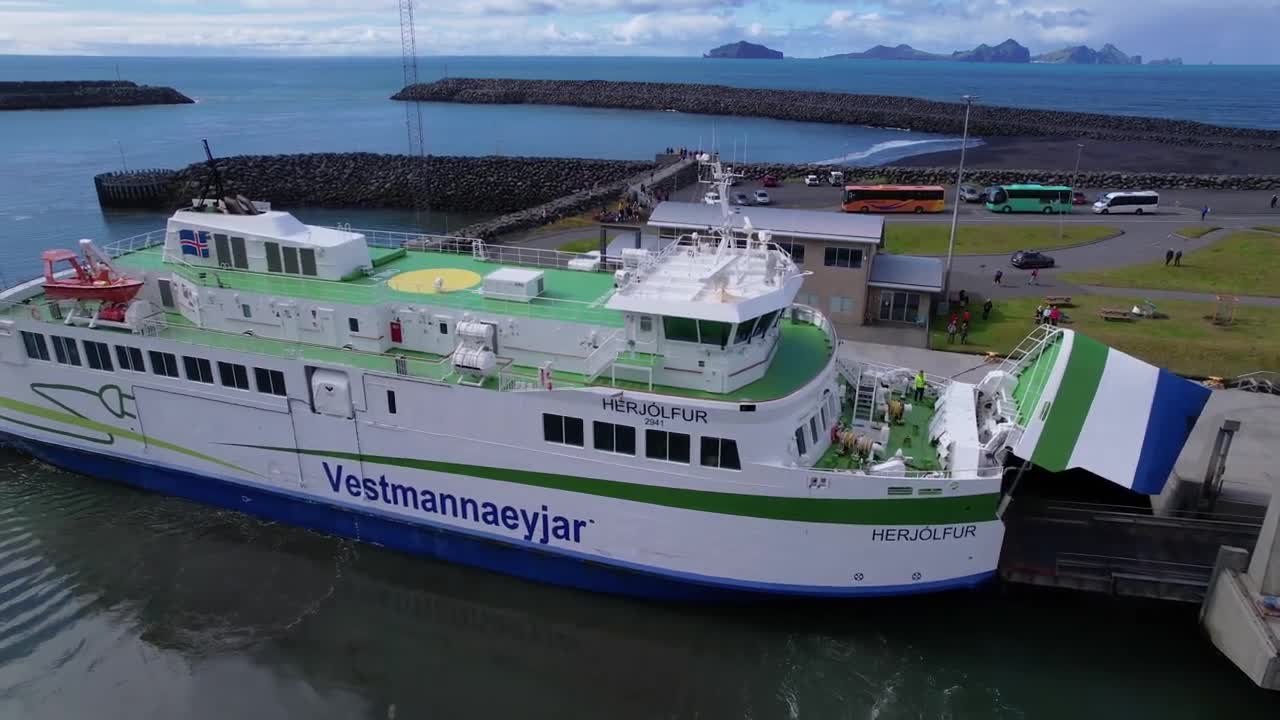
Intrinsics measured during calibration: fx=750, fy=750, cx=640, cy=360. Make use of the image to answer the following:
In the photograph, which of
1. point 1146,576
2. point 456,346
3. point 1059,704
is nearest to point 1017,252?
A: point 1146,576

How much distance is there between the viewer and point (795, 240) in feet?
83.9

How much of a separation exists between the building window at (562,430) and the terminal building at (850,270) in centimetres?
1395

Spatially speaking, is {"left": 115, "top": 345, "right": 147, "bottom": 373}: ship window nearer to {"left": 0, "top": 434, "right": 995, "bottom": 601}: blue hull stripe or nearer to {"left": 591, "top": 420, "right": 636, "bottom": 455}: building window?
{"left": 0, "top": 434, "right": 995, "bottom": 601}: blue hull stripe

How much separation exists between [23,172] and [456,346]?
6877 centimetres

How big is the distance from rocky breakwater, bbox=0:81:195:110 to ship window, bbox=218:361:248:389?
129824 millimetres

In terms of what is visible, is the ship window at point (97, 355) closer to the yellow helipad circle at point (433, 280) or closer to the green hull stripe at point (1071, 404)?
the yellow helipad circle at point (433, 280)

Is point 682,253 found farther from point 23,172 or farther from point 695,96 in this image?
point 695,96

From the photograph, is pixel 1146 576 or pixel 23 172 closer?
pixel 1146 576

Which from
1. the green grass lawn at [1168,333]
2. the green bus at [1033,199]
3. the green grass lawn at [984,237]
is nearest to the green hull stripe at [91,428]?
the green grass lawn at [1168,333]

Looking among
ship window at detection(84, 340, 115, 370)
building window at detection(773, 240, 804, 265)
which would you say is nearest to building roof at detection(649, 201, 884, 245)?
building window at detection(773, 240, 804, 265)

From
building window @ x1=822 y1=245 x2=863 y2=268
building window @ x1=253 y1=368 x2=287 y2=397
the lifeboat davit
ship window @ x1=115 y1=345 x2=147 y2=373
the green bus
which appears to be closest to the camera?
building window @ x1=253 y1=368 x2=287 y2=397

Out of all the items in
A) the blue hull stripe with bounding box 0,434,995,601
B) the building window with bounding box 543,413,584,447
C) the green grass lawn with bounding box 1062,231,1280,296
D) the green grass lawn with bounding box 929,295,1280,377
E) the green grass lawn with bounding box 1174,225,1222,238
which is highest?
the building window with bounding box 543,413,584,447

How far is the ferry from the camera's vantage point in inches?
470

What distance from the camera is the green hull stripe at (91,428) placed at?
15.5 metres
